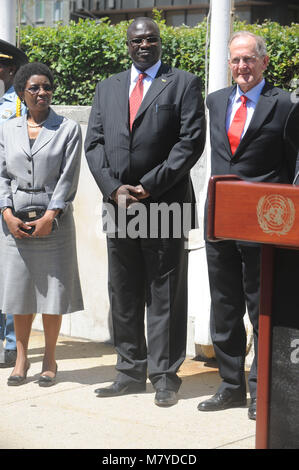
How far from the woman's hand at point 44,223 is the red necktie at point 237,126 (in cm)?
126

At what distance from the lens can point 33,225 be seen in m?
5.71

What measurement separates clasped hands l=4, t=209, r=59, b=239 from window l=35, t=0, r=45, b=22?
2202 cm

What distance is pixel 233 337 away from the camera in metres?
5.29

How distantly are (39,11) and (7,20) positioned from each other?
20555mm

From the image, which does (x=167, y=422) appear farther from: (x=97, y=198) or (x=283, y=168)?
(x=97, y=198)

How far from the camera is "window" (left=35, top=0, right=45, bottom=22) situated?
26.7 metres

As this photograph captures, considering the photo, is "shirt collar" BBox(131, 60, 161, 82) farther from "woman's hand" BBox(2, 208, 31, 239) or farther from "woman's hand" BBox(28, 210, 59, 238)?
"woman's hand" BBox(2, 208, 31, 239)

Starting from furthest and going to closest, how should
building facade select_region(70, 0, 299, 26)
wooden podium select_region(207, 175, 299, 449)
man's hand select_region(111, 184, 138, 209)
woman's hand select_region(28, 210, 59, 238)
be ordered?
building facade select_region(70, 0, 299, 26), woman's hand select_region(28, 210, 59, 238), man's hand select_region(111, 184, 138, 209), wooden podium select_region(207, 175, 299, 449)

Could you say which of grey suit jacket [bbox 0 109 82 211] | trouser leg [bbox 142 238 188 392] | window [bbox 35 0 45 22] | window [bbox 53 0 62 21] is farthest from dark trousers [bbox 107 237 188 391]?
window [bbox 35 0 45 22]

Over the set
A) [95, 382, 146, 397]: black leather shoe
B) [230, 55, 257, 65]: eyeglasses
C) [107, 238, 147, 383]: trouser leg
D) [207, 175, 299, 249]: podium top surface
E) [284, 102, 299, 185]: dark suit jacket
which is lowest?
[95, 382, 146, 397]: black leather shoe

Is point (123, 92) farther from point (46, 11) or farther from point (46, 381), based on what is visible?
point (46, 11)

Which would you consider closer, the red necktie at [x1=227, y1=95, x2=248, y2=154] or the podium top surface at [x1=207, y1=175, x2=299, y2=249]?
the podium top surface at [x1=207, y1=175, x2=299, y2=249]

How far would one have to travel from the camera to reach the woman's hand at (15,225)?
5.69 metres

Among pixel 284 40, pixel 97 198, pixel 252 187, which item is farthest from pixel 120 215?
pixel 284 40
